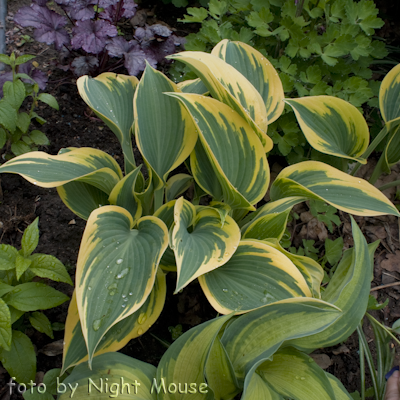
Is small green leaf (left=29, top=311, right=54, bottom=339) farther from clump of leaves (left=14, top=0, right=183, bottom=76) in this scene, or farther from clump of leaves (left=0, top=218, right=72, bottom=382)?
clump of leaves (left=14, top=0, right=183, bottom=76)

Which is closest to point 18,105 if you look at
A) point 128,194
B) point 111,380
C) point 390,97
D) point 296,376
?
point 128,194

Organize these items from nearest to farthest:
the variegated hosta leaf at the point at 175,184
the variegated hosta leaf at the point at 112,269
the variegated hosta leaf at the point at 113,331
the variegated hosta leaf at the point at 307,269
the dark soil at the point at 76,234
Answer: the variegated hosta leaf at the point at 112,269 → the variegated hosta leaf at the point at 113,331 → the variegated hosta leaf at the point at 307,269 → the dark soil at the point at 76,234 → the variegated hosta leaf at the point at 175,184

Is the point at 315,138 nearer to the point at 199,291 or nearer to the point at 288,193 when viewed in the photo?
the point at 288,193

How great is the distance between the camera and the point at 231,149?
3.51ft

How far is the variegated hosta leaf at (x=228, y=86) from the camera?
39.3 inches

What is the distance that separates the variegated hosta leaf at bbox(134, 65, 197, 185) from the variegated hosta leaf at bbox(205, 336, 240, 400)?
584 millimetres

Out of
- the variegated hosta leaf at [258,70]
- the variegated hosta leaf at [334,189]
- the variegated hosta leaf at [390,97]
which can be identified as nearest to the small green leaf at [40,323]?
the variegated hosta leaf at [334,189]

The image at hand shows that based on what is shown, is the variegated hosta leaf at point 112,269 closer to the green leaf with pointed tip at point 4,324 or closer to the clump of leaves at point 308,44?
the green leaf with pointed tip at point 4,324

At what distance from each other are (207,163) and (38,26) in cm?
106

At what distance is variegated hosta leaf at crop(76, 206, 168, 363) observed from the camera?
808 mm

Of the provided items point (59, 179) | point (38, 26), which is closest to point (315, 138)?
point (59, 179)

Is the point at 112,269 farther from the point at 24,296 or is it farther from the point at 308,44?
the point at 308,44

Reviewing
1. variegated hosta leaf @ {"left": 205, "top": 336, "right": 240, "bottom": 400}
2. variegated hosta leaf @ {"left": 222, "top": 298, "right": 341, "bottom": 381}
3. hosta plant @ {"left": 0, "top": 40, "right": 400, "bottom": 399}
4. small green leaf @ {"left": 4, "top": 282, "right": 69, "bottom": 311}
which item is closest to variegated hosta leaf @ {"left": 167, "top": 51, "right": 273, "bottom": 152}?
hosta plant @ {"left": 0, "top": 40, "right": 400, "bottom": 399}

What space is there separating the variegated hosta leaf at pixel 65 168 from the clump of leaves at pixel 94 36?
654 mm
